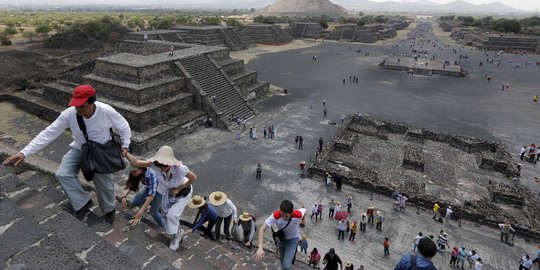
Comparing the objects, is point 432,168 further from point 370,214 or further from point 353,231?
point 353,231

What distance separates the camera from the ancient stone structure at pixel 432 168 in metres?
11.6

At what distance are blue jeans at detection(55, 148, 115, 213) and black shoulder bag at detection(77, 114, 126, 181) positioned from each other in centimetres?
13

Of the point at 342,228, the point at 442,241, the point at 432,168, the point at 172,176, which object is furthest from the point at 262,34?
the point at 172,176

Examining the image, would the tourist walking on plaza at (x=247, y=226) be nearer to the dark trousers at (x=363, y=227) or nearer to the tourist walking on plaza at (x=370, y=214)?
the dark trousers at (x=363, y=227)

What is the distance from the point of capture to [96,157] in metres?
3.86

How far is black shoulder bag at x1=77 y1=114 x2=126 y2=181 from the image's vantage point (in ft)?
12.6

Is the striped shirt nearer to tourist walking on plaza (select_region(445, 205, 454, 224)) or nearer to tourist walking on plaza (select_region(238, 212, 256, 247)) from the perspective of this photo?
tourist walking on plaza (select_region(238, 212, 256, 247))

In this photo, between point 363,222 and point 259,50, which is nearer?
point 363,222

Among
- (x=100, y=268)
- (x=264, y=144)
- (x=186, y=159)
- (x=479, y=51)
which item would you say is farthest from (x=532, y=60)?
(x=100, y=268)

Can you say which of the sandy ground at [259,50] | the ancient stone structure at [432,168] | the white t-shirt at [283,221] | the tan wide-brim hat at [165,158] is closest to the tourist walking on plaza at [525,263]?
the ancient stone structure at [432,168]

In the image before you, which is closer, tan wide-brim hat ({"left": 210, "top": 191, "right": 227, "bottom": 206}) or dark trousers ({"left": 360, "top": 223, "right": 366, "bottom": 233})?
tan wide-brim hat ({"left": 210, "top": 191, "right": 227, "bottom": 206})

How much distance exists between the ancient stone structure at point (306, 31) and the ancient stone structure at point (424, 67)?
101 ft

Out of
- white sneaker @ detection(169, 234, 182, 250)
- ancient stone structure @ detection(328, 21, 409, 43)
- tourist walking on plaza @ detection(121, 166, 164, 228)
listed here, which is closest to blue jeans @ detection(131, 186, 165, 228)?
tourist walking on plaza @ detection(121, 166, 164, 228)

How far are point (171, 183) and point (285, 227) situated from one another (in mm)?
1805
